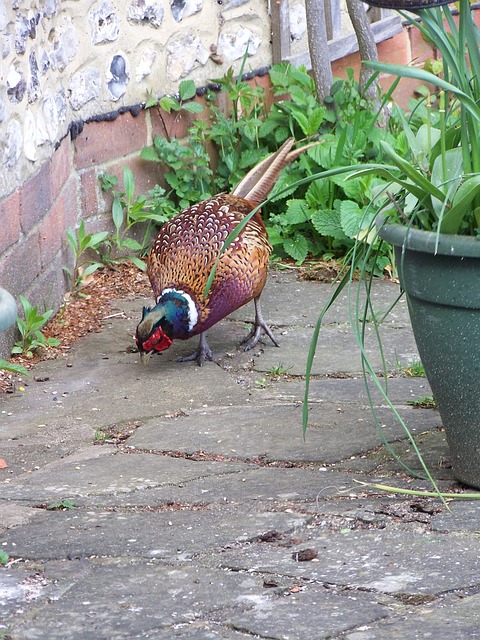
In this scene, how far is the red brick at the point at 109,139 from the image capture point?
19.1ft

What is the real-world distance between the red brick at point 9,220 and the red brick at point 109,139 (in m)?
1.14

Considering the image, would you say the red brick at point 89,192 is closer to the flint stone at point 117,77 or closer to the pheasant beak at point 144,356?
the flint stone at point 117,77

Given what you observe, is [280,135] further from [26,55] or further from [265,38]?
[26,55]

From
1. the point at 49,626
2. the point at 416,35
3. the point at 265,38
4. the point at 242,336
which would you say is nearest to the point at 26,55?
the point at 242,336

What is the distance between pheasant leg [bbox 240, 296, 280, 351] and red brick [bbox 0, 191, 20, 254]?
116cm

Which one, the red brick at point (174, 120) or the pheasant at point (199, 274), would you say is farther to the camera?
the red brick at point (174, 120)

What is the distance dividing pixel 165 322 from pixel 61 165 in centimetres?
132

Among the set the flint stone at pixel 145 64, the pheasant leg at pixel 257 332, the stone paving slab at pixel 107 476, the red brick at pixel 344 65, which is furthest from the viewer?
the red brick at pixel 344 65

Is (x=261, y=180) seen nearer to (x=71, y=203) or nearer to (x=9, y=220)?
(x=71, y=203)

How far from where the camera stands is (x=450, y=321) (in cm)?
284

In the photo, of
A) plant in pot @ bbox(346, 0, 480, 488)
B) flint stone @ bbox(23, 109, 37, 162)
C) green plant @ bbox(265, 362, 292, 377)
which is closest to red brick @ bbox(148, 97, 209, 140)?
flint stone @ bbox(23, 109, 37, 162)

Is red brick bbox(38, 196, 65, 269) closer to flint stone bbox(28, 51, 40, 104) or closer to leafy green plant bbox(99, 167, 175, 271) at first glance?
leafy green plant bbox(99, 167, 175, 271)

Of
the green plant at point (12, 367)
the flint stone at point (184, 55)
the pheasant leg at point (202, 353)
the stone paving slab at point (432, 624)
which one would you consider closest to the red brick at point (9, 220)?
the green plant at point (12, 367)

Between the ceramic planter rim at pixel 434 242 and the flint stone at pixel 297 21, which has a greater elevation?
the flint stone at pixel 297 21
